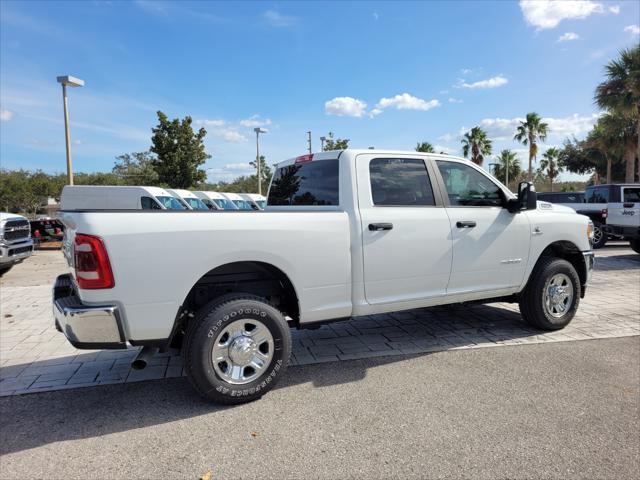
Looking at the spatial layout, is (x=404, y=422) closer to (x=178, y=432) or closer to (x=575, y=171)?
(x=178, y=432)

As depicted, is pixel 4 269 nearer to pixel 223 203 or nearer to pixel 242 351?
pixel 242 351

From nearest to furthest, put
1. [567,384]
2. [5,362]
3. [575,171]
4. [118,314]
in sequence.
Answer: [118,314], [567,384], [5,362], [575,171]

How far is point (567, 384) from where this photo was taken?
364 cm

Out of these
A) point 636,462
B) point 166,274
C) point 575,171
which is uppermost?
point 575,171

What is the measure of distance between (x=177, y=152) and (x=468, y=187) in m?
25.5

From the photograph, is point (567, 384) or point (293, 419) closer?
point (293, 419)

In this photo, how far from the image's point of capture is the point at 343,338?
4965 millimetres

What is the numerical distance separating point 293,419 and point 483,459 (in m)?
1.29

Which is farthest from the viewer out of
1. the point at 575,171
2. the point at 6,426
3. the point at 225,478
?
the point at 575,171

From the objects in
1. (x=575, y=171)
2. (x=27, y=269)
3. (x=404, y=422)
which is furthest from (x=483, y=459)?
(x=575, y=171)

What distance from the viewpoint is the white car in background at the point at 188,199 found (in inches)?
653

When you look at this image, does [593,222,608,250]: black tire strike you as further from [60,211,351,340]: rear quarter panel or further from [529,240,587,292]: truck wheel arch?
[60,211,351,340]: rear quarter panel

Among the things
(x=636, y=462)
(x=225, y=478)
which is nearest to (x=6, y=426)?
(x=225, y=478)

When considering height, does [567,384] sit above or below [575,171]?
below
